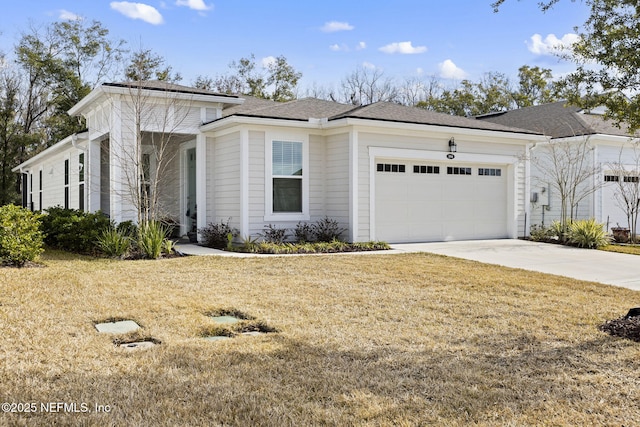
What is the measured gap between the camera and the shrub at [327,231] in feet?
44.8

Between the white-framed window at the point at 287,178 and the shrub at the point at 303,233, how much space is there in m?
0.21

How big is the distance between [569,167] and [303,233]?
9.52m

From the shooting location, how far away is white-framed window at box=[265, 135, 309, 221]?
13.5m

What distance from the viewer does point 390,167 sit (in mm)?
14367

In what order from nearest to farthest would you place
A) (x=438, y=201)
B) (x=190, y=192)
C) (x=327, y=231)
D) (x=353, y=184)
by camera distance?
(x=353, y=184)
(x=327, y=231)
(x=438, y=201)
(x=190, y=192)

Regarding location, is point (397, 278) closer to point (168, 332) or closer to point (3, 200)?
point (168, 332)

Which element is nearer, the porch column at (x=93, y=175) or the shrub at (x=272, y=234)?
the shrub at (x=272, y=234)

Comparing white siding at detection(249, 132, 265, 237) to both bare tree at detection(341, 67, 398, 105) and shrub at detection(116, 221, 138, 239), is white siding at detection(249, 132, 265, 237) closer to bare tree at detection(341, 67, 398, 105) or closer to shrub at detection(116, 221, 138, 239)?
shrub at detection(116, 221, 138, 239)

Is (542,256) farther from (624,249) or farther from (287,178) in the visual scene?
(287,178)

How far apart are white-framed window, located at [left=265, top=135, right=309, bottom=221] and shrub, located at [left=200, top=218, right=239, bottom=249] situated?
0.99 metres

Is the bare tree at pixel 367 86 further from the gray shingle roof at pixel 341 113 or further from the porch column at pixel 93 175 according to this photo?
the porch column at pixel 93 175

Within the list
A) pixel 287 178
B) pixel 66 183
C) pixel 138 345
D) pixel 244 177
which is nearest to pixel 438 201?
pixel 287 178

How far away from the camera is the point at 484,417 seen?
3.47 metres

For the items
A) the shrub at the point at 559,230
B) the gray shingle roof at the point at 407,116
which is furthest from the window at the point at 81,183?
the shrub at the point at 559,230
